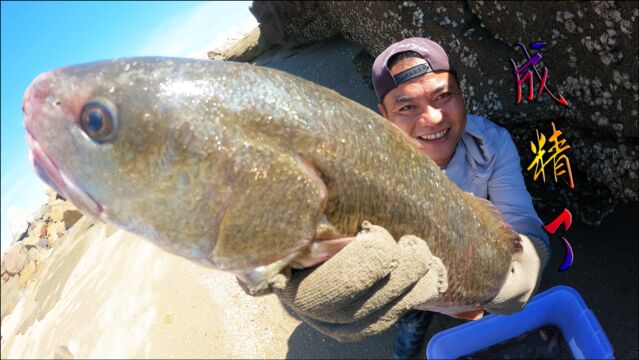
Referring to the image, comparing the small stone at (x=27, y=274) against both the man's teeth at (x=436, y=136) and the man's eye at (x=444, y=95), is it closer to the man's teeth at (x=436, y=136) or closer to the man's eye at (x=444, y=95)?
the man's teeth at (x=436, y=136)

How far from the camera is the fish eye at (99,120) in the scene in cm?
148

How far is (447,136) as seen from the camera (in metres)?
2.55

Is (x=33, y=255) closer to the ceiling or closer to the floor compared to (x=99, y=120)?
closer to the floor

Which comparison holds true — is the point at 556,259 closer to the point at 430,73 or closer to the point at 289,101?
the point at 430,73

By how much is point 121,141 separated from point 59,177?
11.3 inches

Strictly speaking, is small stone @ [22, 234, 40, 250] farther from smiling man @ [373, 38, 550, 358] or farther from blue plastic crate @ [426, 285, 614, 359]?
blue plastic crate @ [426, 285, 614, 359]

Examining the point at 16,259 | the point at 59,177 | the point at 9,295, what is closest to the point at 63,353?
the point at 59,177

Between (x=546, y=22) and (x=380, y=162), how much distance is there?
5.22ft

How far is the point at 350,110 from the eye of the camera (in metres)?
1.72

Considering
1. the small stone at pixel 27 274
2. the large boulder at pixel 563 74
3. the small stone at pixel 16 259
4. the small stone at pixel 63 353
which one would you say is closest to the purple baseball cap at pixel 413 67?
the large boulder at pixel 563 74

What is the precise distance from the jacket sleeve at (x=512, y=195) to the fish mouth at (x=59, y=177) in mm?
2283

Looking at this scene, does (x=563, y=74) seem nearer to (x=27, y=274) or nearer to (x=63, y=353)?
(x=63, y=353)

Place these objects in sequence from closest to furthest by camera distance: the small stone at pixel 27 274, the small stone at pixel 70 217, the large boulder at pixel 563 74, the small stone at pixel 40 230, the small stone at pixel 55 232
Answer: the large boulder at pixel 563 74
the small stone at pixel 27 274
the small stone at pixel 70 217
the small stone at pixel 55 232
the small stone at pixel 40 230

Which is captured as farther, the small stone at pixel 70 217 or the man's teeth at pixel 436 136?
the small stone at pixel 70 217
